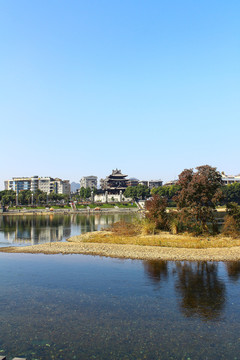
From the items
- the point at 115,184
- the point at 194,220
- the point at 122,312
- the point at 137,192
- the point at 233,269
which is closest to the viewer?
the point at 122,312

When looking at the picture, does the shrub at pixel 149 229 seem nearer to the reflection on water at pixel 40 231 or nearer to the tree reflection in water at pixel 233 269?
the reflection on water at pixel 40 231

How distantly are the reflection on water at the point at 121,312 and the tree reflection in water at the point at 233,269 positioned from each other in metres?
0.31

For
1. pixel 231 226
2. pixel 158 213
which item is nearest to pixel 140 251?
pixel 158 213

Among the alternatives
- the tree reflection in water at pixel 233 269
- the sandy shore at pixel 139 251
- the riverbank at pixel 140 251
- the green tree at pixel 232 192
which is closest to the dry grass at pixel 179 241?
the riverbank at pixel 140 251

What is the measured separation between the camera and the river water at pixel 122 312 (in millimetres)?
11820

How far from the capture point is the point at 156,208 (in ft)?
135

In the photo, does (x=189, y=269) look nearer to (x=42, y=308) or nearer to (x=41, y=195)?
(x=42, y=308)

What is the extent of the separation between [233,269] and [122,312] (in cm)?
1174

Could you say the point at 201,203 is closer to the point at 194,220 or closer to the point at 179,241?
the point at 194,220

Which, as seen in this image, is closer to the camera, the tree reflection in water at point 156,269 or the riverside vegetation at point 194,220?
the tree reflection in water at point 156,269

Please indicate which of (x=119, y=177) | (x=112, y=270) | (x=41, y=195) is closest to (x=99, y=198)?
(x=119, y=177)

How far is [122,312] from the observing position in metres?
15.2

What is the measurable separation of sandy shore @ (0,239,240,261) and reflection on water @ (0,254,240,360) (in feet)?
8.14

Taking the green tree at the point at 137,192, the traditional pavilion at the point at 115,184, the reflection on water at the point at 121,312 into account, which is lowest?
the reflection on water at the point at 121,312
